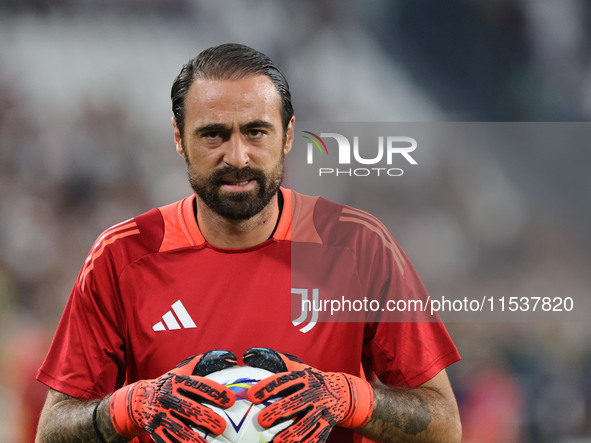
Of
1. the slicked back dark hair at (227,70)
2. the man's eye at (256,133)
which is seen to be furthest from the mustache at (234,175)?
the slicked back dark hair at (227,70)

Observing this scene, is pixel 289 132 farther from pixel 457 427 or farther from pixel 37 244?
pixel 37 244

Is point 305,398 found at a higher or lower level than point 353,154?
lower

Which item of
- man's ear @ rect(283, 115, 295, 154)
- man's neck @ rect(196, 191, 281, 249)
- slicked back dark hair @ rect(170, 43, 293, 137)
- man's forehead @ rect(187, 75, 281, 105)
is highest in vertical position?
slicked back dark hair @ rect(170, 43, 293, 137)

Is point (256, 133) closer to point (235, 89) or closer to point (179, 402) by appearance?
point (235, 89)

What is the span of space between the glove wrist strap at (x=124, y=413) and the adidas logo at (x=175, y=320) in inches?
9.8

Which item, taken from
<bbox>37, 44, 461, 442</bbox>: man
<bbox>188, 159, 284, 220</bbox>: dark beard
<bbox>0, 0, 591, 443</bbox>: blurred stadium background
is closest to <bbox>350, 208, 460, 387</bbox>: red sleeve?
<bbox>37, 44, 461, 442</bbox>: man

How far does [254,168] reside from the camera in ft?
6.99

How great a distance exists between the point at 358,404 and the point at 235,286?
0.57 meters

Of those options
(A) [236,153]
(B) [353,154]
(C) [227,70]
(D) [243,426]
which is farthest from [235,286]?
(B) [353,154]

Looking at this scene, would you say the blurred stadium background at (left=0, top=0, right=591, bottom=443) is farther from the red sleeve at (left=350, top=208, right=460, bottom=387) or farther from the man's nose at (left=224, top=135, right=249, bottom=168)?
the man's nose at (left=224, top=135, right=249, bottom=168)

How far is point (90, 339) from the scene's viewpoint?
2.21 m

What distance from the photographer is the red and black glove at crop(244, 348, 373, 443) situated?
5.87 ft

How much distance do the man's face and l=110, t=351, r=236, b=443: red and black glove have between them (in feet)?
1.75

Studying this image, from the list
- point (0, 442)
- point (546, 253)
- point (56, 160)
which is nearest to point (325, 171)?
point (546, 253)
